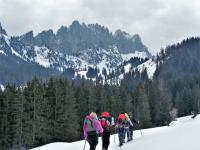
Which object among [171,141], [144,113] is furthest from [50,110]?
[171,141]

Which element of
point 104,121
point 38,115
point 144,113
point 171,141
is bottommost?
point 144,113

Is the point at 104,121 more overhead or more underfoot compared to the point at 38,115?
more overhead

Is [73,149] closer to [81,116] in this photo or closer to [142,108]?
[81,116]

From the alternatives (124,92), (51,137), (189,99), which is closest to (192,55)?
(189,99)

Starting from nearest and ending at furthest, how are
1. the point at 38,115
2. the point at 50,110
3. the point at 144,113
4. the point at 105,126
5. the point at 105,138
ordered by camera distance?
the point at 105,126
the point at 105,138
the point at 38,115
the point at 50,110
the point at 144,113

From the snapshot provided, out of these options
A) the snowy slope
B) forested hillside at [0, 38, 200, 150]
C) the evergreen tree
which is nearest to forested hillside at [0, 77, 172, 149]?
forested hillside at [0, 38, 200, 150]

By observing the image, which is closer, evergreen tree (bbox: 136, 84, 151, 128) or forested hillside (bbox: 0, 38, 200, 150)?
forested hillside (bbox: 0, 38, 200, 150)

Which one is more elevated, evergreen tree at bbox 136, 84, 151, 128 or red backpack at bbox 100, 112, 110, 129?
red backpack at bbox 100, 112, 110, 129

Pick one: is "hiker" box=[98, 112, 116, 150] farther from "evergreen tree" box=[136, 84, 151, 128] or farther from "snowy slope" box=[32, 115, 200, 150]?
"evergreen tree" box=[136, 84, 151, 128]

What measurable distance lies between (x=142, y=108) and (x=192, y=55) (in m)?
131

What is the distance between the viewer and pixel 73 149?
1703cm

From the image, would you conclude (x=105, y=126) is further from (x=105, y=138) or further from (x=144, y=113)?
(x=144, y=113)

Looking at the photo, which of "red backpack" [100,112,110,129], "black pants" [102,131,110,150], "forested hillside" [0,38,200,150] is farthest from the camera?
"forested hillside" [0,38,200,150]

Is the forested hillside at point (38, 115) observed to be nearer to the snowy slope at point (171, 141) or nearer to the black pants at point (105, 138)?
the snowy slope at point (171, 141)
